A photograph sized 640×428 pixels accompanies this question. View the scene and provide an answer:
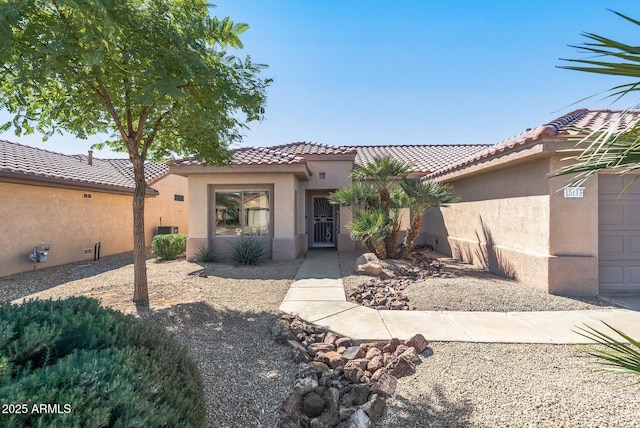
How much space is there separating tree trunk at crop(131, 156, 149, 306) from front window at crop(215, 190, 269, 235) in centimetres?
586

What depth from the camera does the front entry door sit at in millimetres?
15922

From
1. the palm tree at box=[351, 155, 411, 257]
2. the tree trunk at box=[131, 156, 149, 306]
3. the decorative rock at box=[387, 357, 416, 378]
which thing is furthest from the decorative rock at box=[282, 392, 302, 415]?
the palm tree at box=[351, 155, 411, 257]

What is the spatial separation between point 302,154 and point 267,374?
38.7 ft

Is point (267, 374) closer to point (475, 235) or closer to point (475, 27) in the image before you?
point (475, 235)

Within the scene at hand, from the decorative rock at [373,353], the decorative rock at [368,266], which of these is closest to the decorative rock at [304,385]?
the decorative rock at [373,353]

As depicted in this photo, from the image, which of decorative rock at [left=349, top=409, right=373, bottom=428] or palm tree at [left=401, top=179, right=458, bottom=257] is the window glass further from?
decorative rock at [left=349, top=409, right=373, bottom=428]

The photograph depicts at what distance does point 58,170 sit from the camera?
1227cm

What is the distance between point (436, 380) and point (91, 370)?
12.2 feet

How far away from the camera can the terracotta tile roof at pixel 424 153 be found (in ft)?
55.4

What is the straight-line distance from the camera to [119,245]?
14484mm

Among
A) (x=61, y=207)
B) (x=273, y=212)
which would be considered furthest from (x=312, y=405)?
(x=61, y=207)

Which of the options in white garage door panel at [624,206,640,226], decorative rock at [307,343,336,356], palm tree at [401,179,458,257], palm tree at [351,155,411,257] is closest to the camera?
decorative rock at [307,343,336,356]

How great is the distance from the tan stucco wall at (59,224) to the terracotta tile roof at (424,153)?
12.9m

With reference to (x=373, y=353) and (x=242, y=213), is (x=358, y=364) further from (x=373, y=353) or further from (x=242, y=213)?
(x=242, y=213)
